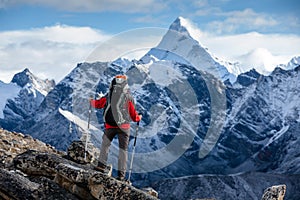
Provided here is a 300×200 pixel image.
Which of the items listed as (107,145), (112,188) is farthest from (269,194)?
(107,145)

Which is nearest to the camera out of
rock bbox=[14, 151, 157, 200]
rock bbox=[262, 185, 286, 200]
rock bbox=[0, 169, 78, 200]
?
rock bbox=[14, 151, 157, 200]

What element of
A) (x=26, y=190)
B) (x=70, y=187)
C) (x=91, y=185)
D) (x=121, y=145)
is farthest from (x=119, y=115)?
(x=26, y=190)

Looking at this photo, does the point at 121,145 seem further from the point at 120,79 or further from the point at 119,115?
the point at 120,79

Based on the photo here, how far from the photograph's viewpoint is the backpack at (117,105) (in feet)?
61.5

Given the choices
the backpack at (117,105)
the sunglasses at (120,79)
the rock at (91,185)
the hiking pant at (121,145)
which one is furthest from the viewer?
the hiking pant at (121,145)

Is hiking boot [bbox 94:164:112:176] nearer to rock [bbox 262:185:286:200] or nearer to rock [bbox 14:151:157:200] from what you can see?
rock [bbox 14:151:157:200]

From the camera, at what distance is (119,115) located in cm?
1875

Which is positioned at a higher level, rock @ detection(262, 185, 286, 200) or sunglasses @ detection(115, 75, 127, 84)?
sunglasses @ detection(115, 75, 127, 84)

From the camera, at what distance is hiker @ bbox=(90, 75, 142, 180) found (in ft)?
61.6

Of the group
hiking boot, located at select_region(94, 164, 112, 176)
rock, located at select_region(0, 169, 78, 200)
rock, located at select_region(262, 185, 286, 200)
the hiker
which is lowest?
hiking boot, located at select_region(94, 164, 112, 176)

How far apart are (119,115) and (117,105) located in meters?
0.39

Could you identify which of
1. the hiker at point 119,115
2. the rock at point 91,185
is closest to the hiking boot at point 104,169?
the hiker at point 119,115

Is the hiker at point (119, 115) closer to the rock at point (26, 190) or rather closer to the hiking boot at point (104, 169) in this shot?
the hiking boot at point (104, 169)

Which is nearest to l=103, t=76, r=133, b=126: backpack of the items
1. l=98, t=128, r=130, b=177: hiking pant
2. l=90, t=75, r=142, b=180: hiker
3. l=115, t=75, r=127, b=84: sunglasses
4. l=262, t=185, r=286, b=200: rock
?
l=90, t=75, r=142, b=180: hiker
